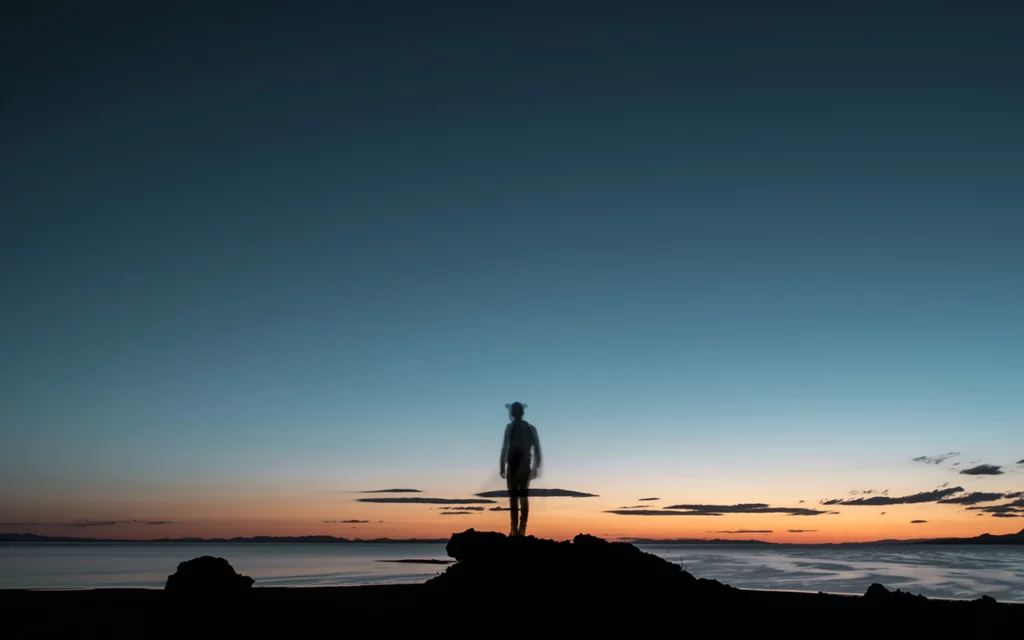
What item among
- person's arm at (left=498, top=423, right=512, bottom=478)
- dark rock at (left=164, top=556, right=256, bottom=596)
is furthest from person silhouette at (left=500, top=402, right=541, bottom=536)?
dark rock at (left=164, top=556, right=256, bottom=596)

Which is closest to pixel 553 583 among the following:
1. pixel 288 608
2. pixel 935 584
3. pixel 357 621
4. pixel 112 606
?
pixel 357 621

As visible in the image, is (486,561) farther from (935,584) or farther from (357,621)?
(935,584)

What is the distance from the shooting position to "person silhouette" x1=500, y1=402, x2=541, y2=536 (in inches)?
582

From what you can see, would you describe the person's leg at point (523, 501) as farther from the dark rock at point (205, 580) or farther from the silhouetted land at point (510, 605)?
the dark rock at point (205, 580)

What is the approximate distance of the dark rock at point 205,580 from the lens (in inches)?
380

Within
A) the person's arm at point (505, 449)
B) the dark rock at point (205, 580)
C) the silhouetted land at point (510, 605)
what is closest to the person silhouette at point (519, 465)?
the person's arm at point (505, 449)

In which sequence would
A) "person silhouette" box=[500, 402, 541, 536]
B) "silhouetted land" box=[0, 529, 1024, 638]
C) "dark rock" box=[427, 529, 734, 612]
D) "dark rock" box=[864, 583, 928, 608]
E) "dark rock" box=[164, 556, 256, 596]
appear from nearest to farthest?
"silhouetted land" box=[0, 529, 1024, 638] → "dark rock" box=[427, 529, 734, 612] → "dark rock" box=[164, 556, 256, 596] → "dark rock" box=[864, 583, 928, 608] → "person silhouette" box=[500, 402, 541, 536]

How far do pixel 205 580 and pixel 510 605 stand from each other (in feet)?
13.5

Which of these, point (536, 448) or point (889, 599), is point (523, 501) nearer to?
point (536, 448)

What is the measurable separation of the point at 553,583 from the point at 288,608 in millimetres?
3737

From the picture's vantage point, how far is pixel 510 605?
30.0 feet

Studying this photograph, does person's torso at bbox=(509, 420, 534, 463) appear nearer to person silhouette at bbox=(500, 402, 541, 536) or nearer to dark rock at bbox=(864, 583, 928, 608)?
person silhouette at bbox=(500, 402, 541, 536)

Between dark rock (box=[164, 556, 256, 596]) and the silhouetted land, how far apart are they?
18 millimetres

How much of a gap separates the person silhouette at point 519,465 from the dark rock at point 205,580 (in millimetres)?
5772
